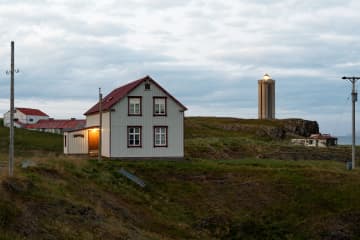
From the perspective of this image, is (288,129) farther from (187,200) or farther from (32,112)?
(187,200)

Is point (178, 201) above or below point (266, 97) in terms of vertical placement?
below

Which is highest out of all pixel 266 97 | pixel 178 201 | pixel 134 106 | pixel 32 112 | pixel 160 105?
pixel 266 97

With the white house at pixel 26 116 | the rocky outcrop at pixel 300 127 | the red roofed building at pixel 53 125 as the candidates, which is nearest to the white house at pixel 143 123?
the rocky outcrop at pixel 300 127

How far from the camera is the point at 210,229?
1080 inches

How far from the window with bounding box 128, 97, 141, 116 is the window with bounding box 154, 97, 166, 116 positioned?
1512 millimetres

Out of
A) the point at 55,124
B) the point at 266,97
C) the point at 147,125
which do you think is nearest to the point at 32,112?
the point at 55,124

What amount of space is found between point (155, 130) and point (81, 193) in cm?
→ 1574

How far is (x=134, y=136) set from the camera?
4125 cm

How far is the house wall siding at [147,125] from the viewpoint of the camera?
4078 centimetres

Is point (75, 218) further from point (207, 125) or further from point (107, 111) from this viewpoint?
point (207, 125)

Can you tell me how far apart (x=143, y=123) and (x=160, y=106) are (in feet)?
7.20

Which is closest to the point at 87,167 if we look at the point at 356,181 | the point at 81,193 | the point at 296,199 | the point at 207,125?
the point at 81,193

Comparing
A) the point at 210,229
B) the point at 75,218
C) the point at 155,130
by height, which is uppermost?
the point at 155,130

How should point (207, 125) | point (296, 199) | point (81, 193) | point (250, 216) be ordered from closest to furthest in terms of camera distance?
point (81, 193), point (250, 216), point (296, 199), point (207, 125)
